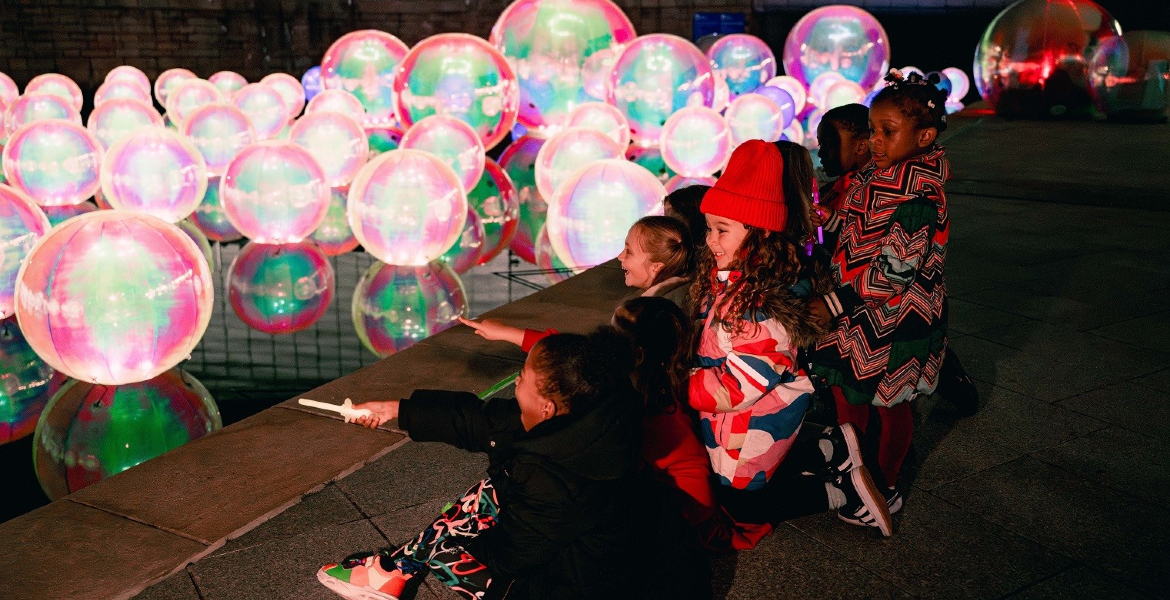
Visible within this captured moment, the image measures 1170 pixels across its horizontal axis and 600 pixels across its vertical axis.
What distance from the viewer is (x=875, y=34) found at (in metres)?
17.0

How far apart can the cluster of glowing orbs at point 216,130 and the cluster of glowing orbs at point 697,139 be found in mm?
4844

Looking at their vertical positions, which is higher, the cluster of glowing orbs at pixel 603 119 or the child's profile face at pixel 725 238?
the child's profile face at pixel 725 238

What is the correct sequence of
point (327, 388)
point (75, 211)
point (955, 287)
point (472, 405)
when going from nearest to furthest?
point (472, 405) → point (327, 388) → point (955, 287) → point (75, 211)

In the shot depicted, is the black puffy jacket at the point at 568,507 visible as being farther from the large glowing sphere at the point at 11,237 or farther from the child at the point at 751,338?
the large glowing sphere at the point at 11,237

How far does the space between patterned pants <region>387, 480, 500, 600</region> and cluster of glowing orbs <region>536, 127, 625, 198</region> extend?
273 inches

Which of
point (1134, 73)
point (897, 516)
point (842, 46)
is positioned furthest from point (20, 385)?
point (842, 46)

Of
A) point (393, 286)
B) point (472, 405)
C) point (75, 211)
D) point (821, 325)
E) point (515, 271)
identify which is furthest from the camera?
point (75, 211)

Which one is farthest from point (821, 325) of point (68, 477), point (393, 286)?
point (393, 286)

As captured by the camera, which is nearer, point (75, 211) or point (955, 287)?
point (955, 287)

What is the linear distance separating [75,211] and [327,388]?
244 inches

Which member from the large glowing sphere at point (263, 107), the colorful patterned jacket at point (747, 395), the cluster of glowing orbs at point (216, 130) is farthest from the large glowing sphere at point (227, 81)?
the colorful patterned jacket at point (747, 395)

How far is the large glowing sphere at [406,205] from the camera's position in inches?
283

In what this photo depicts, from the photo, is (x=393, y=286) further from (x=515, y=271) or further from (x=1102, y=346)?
(x=1102, y=346)

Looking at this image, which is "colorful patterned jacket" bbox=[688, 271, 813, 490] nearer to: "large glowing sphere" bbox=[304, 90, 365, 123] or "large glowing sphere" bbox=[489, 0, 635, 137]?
"large glowing sphere" bbox=[304, 90, 365, 123]
